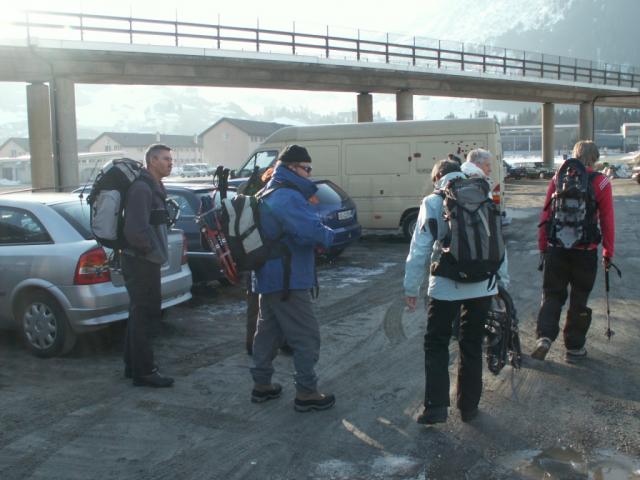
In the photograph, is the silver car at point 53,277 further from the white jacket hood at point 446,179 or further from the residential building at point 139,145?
the residential building at point 139,145

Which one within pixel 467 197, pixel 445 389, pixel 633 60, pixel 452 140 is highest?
pixel 633 60

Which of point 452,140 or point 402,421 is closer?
point 402,421

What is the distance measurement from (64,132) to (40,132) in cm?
89

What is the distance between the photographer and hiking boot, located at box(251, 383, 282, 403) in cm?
479

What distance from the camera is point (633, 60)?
199 meters

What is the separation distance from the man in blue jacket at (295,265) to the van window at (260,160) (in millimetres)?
9558

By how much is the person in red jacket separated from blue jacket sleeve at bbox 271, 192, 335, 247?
7.10 ft

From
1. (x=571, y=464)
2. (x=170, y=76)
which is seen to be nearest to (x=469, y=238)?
(x=571, y=464)

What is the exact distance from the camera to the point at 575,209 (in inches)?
207

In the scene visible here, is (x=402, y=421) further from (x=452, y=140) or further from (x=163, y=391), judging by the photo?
(x=452, y=140)

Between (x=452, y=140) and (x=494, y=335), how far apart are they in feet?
27.4

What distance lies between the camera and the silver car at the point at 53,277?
577 cm

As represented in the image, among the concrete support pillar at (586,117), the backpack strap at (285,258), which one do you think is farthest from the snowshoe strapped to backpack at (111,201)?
the concrete support pillar at (586,117)

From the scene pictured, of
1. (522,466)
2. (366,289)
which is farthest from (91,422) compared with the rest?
(366,289)
